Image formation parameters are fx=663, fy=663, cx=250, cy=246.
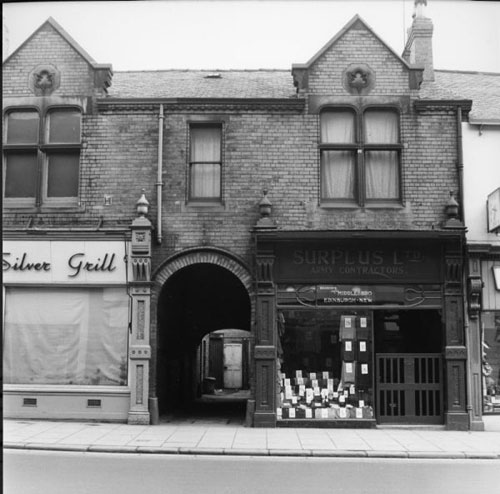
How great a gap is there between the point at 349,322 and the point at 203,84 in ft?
22.9

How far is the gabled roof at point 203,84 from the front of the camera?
15.5m

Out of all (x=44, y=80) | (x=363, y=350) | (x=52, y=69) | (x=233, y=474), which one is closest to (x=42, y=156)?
(x=44, y=80)

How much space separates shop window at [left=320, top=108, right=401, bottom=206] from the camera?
14.8 metres

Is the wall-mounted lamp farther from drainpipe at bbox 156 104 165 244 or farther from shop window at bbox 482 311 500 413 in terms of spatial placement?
shop window at bbox 482 311 500 413

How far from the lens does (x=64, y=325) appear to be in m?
14.6

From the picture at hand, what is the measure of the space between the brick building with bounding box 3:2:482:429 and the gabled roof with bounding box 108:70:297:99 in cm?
34

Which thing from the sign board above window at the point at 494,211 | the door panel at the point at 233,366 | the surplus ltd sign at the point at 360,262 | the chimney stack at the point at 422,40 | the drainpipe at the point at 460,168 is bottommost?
the door panel at the point at 233,366

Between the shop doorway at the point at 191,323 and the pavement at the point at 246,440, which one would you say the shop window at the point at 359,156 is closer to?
the shop doorway at the point at 191,323

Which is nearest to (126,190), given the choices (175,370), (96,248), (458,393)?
(96,248)

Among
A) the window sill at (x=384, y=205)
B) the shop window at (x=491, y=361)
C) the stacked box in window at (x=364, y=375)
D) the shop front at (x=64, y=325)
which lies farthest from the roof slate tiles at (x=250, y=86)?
the stacked box in window at (x=364, y=375)

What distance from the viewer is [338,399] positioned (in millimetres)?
14141

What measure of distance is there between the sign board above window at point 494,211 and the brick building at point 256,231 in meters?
0.67

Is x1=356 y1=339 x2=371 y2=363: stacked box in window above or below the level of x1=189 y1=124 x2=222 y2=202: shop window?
below

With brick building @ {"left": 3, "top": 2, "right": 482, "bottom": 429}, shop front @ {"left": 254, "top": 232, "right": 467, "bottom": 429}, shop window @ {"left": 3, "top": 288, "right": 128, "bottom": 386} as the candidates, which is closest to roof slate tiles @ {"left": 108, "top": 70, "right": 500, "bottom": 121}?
brick building @ {"left": 3, "top": 2, "right": 482, "bottom": 429}
